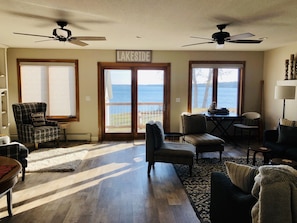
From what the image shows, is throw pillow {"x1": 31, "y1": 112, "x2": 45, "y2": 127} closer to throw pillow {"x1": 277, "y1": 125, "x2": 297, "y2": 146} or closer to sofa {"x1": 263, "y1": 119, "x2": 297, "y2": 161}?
sofa {"x1": 263, "y1": 119, "x2": 297, "y2": 161}

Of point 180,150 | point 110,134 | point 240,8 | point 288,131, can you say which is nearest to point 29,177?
point 180,150

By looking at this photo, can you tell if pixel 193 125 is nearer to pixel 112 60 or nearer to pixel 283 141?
pixel 283 141

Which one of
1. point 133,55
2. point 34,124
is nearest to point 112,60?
point 133,55

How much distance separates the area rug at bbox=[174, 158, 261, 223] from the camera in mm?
3245

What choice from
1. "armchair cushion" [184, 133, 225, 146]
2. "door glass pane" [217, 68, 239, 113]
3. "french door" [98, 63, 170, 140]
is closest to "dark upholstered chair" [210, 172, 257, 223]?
"armchair cushion" [184, 133, 225, 146]

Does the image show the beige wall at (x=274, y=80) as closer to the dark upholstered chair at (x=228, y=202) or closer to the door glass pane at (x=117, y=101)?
the door glass pane at (x=117, y=101)

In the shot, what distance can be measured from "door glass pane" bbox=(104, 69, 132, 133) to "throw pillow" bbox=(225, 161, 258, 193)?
5167 mm

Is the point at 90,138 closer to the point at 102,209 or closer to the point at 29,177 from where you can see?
the point at 29,177

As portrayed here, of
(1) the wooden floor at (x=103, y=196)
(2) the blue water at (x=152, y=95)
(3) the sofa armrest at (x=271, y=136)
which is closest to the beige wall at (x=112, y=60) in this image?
(2) the blue water at (x=152, y=95)

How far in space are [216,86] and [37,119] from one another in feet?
15.2

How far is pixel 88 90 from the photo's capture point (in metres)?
7.02

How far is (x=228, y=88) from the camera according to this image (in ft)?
24.2

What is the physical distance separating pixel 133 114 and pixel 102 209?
4153 mm

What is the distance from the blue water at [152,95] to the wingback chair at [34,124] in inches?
66.1
